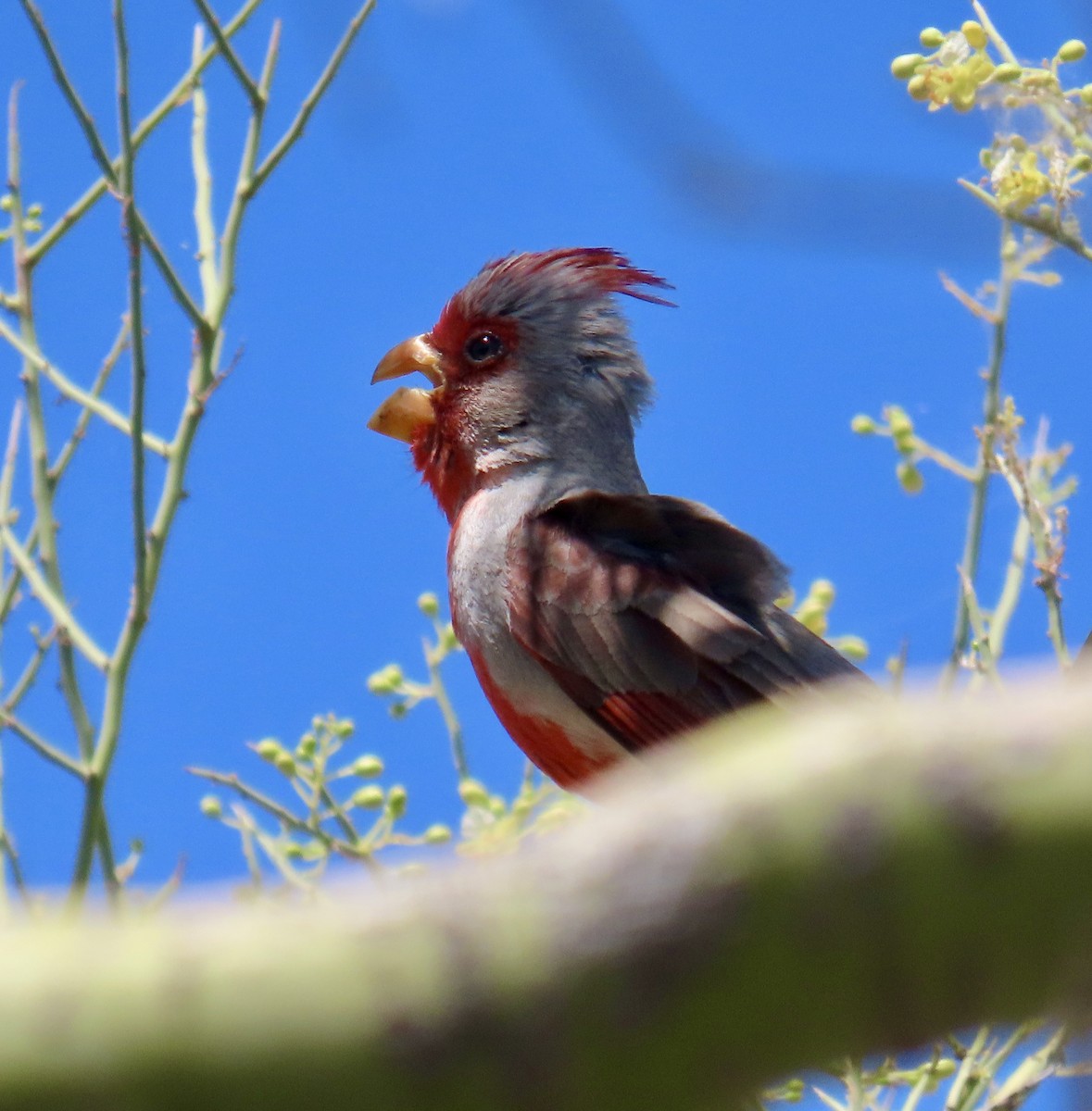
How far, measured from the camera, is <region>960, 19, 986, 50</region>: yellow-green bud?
3.35m

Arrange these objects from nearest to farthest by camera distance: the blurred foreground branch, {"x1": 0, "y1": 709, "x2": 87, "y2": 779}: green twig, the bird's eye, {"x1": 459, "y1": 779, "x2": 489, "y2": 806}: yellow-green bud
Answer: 1. the blurred foreground branch
2. {"x1": 0, "y1": 709, "x2": 87, "y2": 779}: green twig
3. {"x1": 459, "y1": 779, "x2": 489, "y2": 806}: yellow-green bud
4. the bird's eye

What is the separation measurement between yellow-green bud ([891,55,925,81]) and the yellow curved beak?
76.9 inches

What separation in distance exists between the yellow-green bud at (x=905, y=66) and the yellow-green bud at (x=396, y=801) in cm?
196

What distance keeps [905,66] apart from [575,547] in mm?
1540

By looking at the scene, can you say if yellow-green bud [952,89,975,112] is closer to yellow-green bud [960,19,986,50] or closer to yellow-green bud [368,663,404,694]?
yellow-green bud [960,19,986,50]

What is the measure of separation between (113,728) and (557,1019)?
205 centimetres

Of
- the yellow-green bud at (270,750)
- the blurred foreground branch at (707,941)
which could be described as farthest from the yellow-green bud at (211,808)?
the blurred foreground branch at (707,941)

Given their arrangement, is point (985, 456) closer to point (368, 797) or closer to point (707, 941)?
point (368, 797)

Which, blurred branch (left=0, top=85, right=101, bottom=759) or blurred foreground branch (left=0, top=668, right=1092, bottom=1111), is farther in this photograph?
blurred branch (left=0, top=85, right=101, bottom=759)

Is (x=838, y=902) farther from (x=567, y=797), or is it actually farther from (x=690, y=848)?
(x=567, y=797)

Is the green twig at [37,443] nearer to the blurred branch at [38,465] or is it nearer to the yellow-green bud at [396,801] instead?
the blurred branch at [38,465]

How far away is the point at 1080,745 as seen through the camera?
2.26ft

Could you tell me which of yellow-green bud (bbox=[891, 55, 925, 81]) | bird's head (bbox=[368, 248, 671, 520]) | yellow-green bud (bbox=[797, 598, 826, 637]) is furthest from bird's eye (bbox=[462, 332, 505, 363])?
yellow-green bud (bbox=[891, 55, 925, 81])

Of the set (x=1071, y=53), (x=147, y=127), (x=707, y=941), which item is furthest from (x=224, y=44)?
(x=707, y=941)
